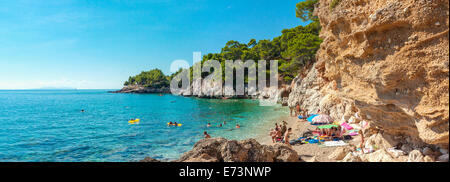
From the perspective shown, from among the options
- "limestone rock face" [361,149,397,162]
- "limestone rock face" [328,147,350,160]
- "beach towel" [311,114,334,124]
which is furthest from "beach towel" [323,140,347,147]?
"beach towel" [311,114,334,124]

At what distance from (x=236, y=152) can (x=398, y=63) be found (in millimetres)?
4603

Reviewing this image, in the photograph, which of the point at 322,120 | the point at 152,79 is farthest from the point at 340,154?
the point at 152,79

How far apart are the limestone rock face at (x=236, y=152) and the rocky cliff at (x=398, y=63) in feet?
10.0

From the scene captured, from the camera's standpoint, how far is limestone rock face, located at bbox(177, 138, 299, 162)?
19.8ft

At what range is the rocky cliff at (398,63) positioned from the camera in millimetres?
4570

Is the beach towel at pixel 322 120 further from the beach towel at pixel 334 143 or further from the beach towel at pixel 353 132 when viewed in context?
the beach towel at pixel 334 143

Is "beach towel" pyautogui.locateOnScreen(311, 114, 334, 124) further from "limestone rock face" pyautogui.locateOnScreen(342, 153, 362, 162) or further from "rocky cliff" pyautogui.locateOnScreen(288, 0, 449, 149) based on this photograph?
"limestone rock face" pyautogui.locateOnScreen(342, 153, 362, 162)

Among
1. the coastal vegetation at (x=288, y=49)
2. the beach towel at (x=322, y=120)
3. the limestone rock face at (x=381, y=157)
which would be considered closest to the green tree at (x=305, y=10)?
the coastal vegetation at (x=288, y=49)

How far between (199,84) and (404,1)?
64.7 meters

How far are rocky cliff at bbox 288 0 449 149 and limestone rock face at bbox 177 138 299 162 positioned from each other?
3.05 metres

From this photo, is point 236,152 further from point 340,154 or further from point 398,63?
point 340,154

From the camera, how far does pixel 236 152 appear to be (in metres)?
6.11
